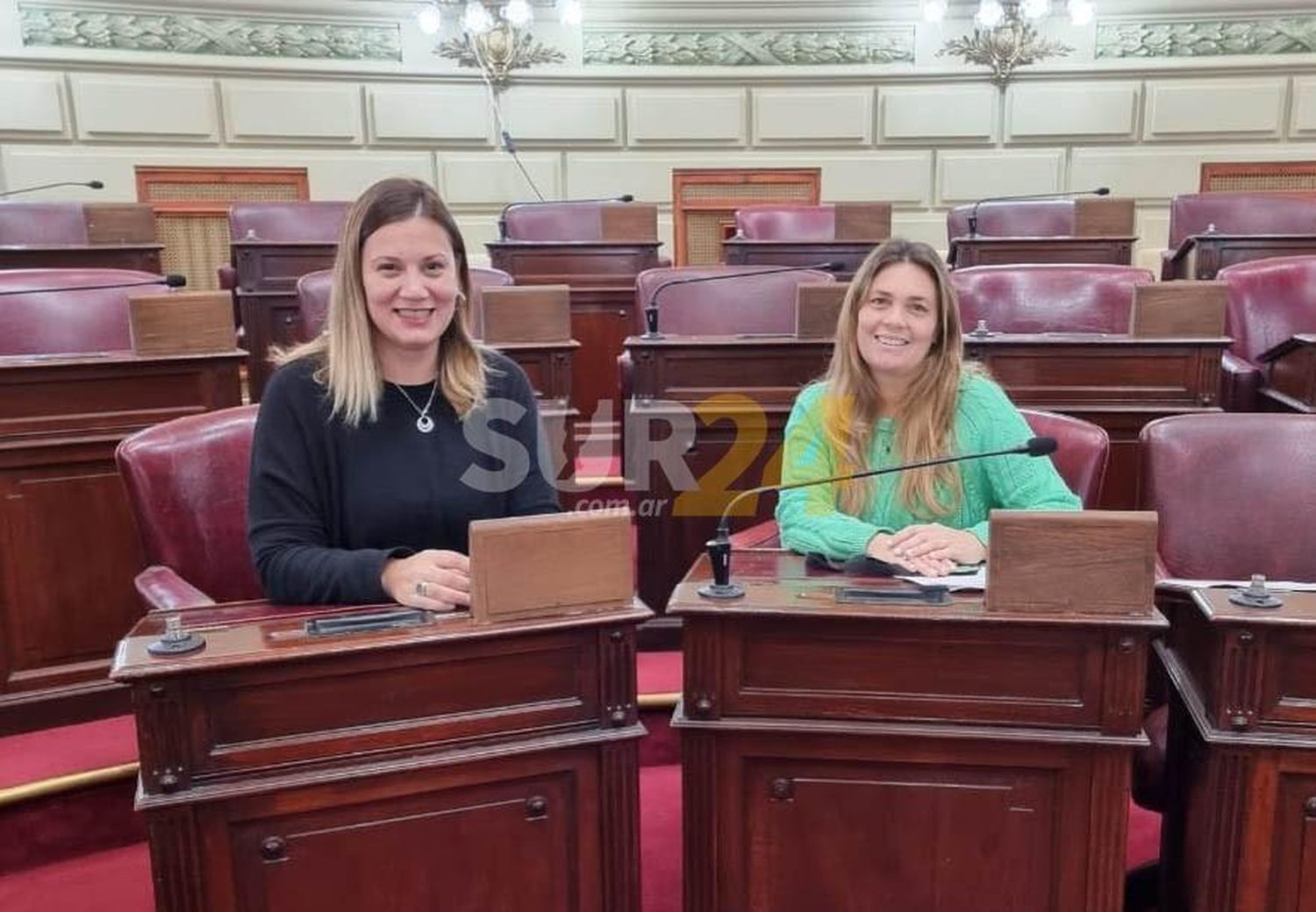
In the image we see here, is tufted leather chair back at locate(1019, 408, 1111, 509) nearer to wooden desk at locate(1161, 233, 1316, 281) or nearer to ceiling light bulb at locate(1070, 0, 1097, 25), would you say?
wooden desk at locate(1161, 233, 1316, 281)

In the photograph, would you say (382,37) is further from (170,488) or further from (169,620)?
(169,620)

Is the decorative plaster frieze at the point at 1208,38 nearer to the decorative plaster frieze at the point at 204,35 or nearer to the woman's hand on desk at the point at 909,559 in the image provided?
the decorative plaster frieze at the point at 204,35

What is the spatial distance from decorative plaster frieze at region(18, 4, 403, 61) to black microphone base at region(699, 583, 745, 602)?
17.3ft

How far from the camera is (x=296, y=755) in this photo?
1146 mm

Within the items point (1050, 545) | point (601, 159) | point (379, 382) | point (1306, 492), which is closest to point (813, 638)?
point (1050, 545)

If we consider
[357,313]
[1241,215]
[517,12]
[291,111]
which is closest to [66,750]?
[357,313]

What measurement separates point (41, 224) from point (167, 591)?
3239 millimetres

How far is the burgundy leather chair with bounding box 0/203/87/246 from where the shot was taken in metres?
4.12

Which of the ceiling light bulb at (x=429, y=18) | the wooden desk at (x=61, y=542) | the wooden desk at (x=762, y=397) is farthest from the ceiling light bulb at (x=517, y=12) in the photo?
the wooden desk at (x=61, y=542)

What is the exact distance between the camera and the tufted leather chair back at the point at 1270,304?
3125mm

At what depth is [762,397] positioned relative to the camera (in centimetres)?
257

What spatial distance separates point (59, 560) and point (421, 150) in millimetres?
4368

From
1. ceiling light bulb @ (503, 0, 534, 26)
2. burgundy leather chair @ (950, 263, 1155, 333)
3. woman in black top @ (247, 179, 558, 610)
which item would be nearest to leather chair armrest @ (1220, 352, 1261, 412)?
burgundy leather chair @ (950, 263, 1155, 333)

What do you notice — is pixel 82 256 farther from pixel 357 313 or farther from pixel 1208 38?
pixel 1208 38
